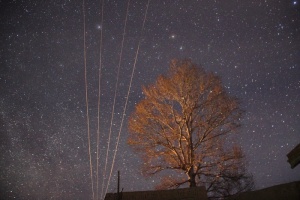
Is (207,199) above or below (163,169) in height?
below

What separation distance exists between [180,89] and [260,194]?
662 cm

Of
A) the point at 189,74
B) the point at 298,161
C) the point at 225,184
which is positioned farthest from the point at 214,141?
the point at 298,161

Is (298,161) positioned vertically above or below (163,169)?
below

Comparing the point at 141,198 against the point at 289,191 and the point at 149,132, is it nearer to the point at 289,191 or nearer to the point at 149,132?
Answer: the point at 149,132

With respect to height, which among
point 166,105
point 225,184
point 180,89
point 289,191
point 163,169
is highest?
point 180,89

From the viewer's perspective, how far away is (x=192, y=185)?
35.9 ft

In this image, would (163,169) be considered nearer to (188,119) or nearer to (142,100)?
(188,119)

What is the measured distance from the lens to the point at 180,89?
12516 mm

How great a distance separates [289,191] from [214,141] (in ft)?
15.6

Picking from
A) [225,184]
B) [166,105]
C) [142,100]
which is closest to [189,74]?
[166,105]

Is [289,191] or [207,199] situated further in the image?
[207,199]

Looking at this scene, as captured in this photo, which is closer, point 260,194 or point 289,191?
point 289,191

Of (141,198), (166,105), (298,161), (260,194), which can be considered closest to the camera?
(298,161)

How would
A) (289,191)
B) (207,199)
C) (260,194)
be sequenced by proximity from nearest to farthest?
(289,191) < (260,194) < (207,199)
